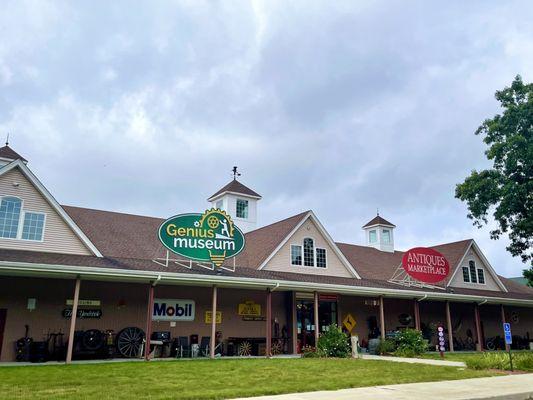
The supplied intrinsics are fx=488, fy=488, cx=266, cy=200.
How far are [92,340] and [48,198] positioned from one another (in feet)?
17.5

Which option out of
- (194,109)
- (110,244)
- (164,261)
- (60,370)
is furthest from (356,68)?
(60,370)

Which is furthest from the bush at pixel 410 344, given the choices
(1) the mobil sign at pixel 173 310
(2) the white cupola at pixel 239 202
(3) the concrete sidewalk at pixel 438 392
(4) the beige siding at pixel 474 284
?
(2) the white cupola at pixel 239 202

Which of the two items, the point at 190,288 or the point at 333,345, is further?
the point at 190,288

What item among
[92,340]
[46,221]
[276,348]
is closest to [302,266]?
[276,348]

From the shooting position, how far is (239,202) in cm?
2916

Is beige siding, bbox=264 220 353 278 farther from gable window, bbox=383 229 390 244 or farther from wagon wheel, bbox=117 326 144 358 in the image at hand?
→ gable window, bbox=383 229 390 244

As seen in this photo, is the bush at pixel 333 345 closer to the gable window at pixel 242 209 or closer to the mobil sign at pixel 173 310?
the mobil sign at pixel 173 310

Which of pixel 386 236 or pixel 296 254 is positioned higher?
pixel 386 236

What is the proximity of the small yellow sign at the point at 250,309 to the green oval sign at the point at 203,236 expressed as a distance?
3.02 m

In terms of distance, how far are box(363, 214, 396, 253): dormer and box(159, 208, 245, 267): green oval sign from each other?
16.6m

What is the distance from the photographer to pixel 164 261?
19781mm

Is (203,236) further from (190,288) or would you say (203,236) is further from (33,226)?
(33,226)

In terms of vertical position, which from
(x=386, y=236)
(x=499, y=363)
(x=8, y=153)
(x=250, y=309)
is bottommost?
(x=499, y=363)

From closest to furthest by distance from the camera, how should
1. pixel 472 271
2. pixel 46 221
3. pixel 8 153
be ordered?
pixel 46 221 < pixel 8 153 < pixel 472 271
